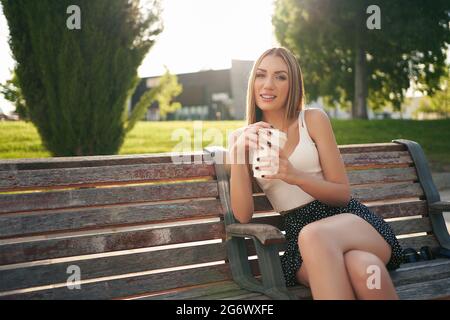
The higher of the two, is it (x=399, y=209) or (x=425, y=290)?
(x=399, y=209)

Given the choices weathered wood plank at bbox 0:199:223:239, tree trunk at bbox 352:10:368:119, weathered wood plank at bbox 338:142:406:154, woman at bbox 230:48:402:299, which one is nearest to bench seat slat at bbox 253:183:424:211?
weathered wood plank at bbox 338:142:406:154

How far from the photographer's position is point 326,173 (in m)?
2.93

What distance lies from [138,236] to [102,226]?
196mm

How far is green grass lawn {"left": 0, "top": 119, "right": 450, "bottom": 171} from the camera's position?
1114 cm

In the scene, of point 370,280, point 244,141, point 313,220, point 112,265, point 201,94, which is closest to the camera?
point 370,280

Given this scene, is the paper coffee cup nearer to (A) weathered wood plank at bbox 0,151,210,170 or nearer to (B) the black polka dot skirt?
(B) the black polka dot skirt

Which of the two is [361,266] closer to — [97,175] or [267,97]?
[267,97]

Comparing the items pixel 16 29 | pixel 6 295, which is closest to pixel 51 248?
pixel 6 295

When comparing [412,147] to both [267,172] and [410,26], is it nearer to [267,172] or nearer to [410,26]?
[267,172]

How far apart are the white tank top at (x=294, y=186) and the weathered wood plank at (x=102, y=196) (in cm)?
35

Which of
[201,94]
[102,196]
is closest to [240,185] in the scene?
[102,196]

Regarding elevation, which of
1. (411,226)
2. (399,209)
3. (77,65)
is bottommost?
(411,226)

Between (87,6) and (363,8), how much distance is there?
1361 cm

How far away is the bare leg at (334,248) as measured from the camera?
2.27m
